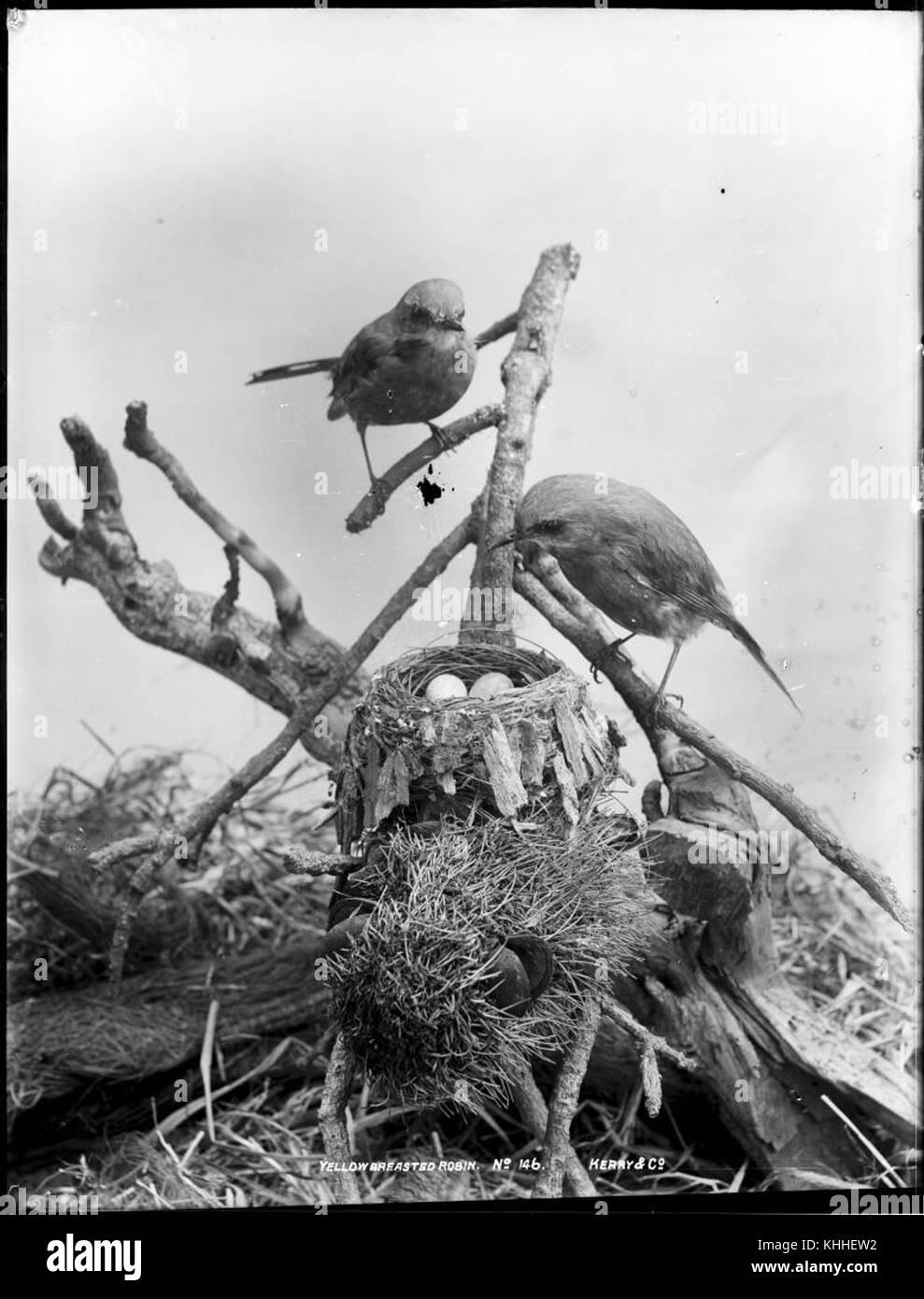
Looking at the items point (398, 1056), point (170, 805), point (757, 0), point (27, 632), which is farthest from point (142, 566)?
point (757, 0)

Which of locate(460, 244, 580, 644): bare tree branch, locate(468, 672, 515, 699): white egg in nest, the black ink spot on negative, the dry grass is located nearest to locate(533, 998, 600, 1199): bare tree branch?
the dry grass

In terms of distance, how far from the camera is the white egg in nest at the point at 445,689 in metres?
1.68

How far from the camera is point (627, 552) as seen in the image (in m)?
1.88

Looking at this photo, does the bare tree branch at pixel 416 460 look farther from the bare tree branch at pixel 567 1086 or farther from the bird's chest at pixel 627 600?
the bare tree branch at pixel 567 1086

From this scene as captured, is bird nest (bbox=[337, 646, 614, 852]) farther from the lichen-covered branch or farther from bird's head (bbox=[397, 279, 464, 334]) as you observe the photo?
bird's head (bbox=[397, 279, 464, 334])

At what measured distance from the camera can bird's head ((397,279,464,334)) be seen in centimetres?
186

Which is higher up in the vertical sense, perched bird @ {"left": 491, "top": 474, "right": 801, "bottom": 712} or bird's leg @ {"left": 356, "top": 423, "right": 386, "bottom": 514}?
bird's leg @ {"left": 356, "top": 423, "right": 386, "bottom": 514}

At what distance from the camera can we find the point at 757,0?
1887 mm

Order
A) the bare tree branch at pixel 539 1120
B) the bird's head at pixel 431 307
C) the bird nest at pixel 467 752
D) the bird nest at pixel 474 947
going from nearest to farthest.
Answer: the bird nest at pixel 474 947
the bird nest at pixel 467 752
the bare tree branch at pixel 539 1120
the bird's head at pixel 431 307

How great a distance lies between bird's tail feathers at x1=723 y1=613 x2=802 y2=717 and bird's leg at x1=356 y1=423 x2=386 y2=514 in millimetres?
592

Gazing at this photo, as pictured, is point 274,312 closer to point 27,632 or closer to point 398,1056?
point 27,632

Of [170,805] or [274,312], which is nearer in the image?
[274,312]

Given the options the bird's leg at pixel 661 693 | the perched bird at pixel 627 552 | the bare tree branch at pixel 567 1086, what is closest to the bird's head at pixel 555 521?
the perched bird at pixel 627 552

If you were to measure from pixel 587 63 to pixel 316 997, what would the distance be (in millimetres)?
1590
